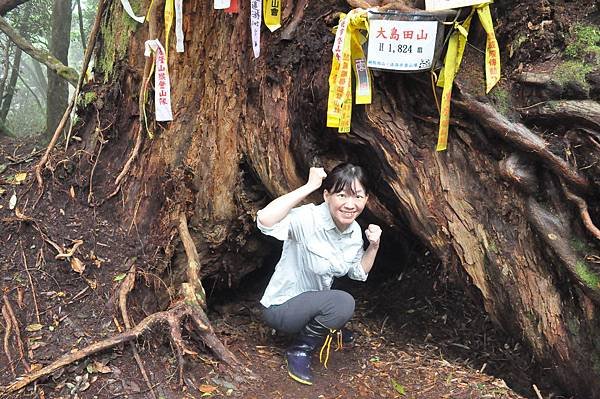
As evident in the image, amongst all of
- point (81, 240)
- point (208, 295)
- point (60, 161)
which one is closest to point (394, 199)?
point (208, 295)

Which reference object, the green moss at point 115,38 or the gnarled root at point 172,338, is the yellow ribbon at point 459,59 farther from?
the green moss at point 115,38

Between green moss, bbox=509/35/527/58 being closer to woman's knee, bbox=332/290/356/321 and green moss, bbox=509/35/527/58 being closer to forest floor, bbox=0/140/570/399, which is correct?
woman's knee, bbox=332/290/356/321

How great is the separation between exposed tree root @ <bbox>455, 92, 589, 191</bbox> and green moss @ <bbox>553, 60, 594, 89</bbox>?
13.1 inches

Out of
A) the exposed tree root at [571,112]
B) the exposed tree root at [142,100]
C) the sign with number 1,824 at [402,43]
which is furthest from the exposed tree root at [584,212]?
the exposed tree root at [142,100]

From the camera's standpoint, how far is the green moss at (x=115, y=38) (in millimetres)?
4418

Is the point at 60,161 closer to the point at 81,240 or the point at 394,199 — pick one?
the point at 81,240

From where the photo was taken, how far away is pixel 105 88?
4.54 m

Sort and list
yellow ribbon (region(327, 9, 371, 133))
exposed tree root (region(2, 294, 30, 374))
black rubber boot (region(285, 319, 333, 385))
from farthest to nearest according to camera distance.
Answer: black rubber boot (region(285, 319, 333, 385)) < yellow ribbon (region(327, 9, 371, 133)) < exposed tree root (region(2, 294, 30, 374))

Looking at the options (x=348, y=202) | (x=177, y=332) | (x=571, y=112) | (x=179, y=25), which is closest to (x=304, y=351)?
(x=177, y=332)

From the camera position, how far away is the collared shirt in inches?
134

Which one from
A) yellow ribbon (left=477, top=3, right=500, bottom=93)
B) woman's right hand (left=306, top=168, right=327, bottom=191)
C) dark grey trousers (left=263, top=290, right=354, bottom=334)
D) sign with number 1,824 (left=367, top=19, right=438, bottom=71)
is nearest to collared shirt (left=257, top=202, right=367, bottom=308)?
dark grey trousers (left=263, top=290, right=354, bottom=334)

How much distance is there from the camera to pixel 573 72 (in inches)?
117

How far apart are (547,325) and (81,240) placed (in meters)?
3.29

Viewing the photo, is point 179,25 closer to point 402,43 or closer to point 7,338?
point 402,43
